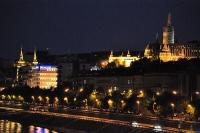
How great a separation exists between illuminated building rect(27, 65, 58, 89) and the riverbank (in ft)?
236

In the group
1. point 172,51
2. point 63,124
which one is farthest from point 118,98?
point 172,51

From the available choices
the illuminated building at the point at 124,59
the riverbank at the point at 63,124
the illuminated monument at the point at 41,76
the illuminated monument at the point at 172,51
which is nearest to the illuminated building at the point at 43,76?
the illuminated monument at the point at 41,76

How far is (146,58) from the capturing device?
146 metres

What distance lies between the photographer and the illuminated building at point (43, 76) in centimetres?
16388

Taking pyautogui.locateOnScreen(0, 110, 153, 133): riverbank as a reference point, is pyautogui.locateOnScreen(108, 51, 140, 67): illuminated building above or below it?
above

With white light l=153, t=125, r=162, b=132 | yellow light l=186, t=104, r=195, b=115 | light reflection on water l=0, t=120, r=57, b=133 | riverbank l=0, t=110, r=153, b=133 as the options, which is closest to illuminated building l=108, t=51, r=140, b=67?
riverbank l=0, t=110, r=153, b=133

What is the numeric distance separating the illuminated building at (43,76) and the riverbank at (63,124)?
71.8 m

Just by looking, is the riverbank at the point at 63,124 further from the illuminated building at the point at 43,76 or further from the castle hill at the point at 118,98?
the illuminated building at the point at 43,76

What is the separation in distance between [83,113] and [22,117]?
13386mm

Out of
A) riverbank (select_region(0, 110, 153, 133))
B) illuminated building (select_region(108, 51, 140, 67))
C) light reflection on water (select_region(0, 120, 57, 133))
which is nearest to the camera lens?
riverbank (select_region(0, 110, 153, 133))

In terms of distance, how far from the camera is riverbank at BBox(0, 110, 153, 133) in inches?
2408

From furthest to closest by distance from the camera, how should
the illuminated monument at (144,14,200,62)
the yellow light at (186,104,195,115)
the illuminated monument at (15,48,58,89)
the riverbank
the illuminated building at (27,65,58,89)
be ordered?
1. the illuminated building at (27,65,58,89)
2. the illuminated monument at (15,48,58,89)
3. the illuminated monument at (144,14,200,62)
4. the yellow light at (186,104,195,115)
5. the riverbank

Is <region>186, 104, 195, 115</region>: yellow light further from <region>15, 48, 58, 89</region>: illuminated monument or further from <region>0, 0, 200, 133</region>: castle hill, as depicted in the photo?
<region>15, 48, 58, 89</region>: illuminated monument

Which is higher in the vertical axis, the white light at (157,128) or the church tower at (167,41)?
the church tower at (167,41)
